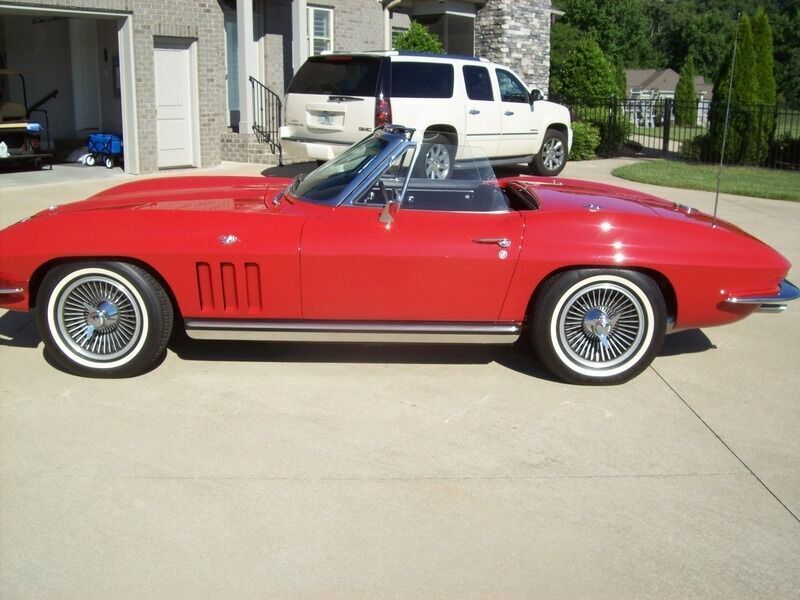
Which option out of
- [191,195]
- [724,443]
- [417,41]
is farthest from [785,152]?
[191,195]

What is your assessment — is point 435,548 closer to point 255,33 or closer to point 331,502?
point 331,502

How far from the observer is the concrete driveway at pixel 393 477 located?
3.44 meters

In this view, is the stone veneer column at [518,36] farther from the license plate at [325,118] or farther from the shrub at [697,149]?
the license plate at [325,118]

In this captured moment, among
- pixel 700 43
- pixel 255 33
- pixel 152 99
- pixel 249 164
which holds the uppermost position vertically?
pixel 700 43

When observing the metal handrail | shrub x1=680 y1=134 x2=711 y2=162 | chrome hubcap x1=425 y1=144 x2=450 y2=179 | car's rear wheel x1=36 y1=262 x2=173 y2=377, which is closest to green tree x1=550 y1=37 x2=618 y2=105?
shrub x1=680 y1=134 x2=711 y2=162

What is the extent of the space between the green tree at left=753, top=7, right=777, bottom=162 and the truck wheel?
16.3 ft

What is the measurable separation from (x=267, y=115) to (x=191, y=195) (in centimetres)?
1155

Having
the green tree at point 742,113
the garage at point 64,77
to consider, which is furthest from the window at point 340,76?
the green tree at point 742,113

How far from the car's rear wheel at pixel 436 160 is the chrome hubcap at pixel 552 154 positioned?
34.8 ft

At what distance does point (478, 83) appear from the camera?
1402cm

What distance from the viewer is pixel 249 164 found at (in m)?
16.4

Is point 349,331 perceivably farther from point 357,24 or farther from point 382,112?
point 357,24

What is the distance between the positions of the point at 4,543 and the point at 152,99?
12.1m

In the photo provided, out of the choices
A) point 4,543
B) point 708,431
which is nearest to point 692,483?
point 708,431
